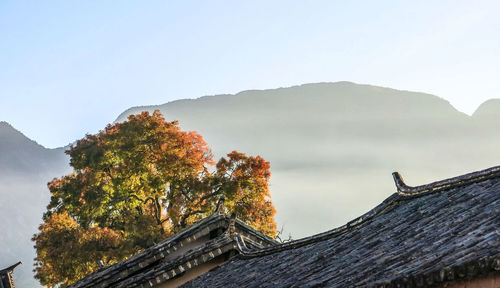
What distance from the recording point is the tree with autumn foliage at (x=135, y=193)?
35.8 m

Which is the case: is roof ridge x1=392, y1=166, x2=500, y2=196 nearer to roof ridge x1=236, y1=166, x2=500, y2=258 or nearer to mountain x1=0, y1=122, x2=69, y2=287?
roof ridge x1=236, y1=166, x2=500, y2=258

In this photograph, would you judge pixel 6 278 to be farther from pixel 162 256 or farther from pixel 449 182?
pixel 449 182

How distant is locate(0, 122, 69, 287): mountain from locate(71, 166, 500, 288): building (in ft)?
350

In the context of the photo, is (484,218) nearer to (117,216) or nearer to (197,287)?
(197,287)

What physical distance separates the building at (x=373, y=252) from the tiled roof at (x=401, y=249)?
0.7 inches

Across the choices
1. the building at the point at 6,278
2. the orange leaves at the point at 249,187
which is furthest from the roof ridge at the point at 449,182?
the orange leaves at the point at 249,187

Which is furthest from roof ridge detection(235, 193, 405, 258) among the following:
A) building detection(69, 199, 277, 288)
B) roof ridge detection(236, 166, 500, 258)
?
building detection(69, 199, 277, 288)

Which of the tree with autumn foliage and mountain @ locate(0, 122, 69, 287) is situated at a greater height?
mountain @ locate(0, 122, 69, 287)

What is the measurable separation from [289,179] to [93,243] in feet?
525

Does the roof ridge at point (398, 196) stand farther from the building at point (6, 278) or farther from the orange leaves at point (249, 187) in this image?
the orange leaves at point (249, 187)

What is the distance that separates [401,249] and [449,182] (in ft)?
12.5

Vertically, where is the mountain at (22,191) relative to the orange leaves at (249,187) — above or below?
above

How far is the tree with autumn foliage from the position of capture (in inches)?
1410

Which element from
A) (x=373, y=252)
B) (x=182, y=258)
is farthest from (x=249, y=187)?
(x=373, y=252)
